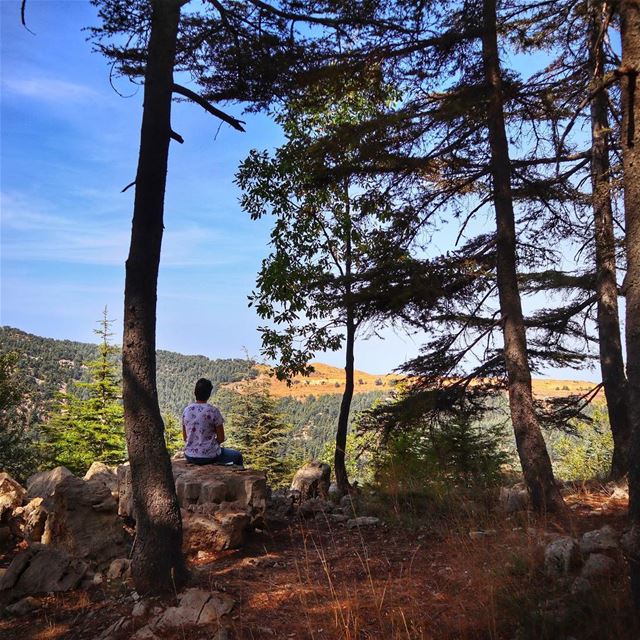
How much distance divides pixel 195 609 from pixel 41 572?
83.2 inches

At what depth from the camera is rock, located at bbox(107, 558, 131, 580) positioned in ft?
17.8

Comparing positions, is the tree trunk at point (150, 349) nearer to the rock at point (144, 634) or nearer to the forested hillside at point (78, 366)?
the rock at point (144, 634)

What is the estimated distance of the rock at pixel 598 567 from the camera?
3736 millimetres

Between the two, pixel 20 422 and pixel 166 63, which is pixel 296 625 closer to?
pixel 166 63

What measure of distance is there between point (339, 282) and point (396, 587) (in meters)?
4.48

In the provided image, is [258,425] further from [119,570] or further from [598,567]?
[598,567]

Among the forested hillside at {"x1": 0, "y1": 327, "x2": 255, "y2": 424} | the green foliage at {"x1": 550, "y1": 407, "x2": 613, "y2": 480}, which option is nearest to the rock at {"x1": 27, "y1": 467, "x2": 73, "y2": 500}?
the green foliage at {"x1": 550, "y1": 407, "x2": 613, "y2": 480}

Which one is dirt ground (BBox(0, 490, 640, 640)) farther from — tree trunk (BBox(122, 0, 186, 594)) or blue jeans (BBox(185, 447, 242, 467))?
blue jeans (BBox(185, 447, 242, 467))

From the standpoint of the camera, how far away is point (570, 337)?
9383 millimetres

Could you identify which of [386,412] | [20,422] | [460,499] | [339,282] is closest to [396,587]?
[460,499]

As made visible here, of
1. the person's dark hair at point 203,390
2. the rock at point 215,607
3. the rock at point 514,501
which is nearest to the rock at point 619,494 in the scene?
the rock at point 514,501

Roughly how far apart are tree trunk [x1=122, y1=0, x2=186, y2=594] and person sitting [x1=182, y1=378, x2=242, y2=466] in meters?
2.09

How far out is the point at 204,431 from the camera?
737cm

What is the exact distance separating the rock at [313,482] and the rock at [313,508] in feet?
3.01
